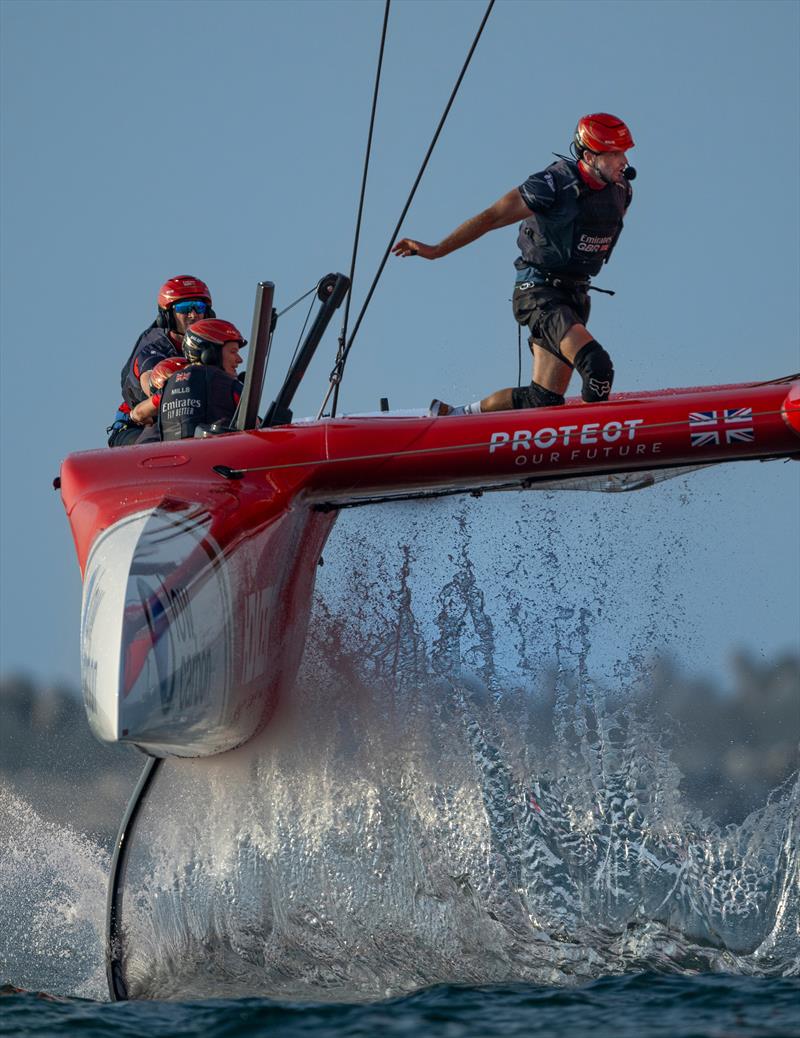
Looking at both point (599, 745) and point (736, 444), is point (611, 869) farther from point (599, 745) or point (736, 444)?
point (736, 444)

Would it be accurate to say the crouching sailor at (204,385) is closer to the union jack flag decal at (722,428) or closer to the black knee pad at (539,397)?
the black knee pad at (539,397)

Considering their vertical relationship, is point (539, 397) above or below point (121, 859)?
above

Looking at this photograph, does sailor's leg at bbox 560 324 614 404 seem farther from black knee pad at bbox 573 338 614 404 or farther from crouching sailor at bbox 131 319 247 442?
A: crouching sailor at bbox 131 319 247 442

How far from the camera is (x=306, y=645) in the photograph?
229 inches

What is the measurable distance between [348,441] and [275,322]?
66 centimetres

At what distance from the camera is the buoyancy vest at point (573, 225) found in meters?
5.88

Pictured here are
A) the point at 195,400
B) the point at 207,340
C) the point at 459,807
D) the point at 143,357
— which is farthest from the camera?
the point at 143,357

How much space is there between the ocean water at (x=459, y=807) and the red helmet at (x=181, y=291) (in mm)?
2097

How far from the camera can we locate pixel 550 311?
595 cm

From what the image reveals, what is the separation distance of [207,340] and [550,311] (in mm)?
1274

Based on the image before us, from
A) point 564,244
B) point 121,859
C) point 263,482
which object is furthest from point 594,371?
point 121,859

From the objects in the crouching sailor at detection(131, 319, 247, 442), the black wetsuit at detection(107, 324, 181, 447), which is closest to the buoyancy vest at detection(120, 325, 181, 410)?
the black wetsuit at detection(107, 324, 181, 447)

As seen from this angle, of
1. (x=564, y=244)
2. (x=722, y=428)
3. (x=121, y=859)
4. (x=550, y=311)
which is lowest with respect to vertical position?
(x=121, y=859)

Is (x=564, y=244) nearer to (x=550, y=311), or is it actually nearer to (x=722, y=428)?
(x=550, y=311)
